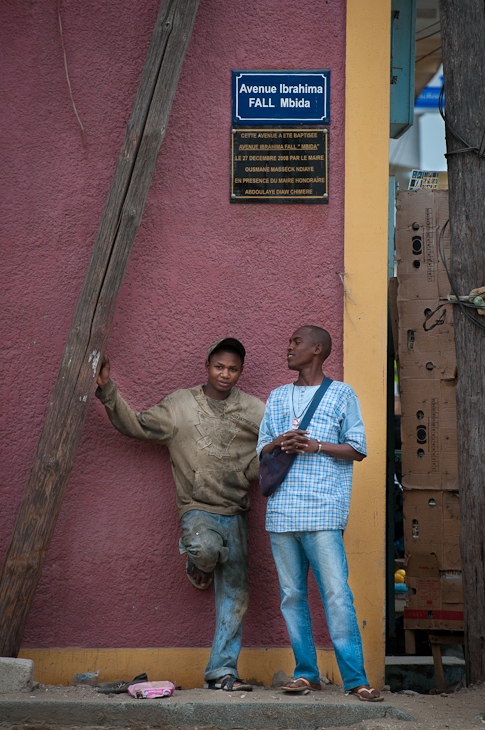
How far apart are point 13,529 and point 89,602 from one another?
0.62 meters

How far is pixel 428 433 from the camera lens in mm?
5707

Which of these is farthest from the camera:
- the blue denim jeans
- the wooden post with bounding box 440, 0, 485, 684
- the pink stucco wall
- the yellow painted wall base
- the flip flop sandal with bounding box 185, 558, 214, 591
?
the pink stucco wall

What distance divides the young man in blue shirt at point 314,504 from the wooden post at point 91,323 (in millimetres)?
990

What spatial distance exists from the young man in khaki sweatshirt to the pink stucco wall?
0.20m

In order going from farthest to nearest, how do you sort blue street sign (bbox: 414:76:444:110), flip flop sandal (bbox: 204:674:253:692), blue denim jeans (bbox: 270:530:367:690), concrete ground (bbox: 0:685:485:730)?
blue street sign (bbox: 414:76:444:110)
flip flop sandal (bbox: 204:674:253:692)
blue denim jeans (bbox: 270:530:367:690)
concrete ground (bbox: 0:685:485:730)

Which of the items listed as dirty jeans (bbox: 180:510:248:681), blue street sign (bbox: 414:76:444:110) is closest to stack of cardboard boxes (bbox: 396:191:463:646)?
dirty jeans (bbox: 180:510:248:681)

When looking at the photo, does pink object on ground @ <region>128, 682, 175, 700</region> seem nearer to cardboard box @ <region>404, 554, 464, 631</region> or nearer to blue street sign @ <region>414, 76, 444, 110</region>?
cardboard box @ <region>404, 554, 464, 631</region>

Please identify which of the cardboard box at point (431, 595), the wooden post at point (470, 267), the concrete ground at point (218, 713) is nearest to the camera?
the concrete ground at point (218, 713)

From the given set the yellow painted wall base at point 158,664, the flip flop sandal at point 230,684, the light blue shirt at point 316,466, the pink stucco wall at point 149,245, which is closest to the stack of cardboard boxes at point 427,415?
the pink stucco wall at point 149,245

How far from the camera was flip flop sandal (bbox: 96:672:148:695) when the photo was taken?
15.4 feet

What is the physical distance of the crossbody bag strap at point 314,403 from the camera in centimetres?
458

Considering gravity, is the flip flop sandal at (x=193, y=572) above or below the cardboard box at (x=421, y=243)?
below

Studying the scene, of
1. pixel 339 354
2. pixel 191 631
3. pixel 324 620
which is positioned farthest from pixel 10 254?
pixel 324 620

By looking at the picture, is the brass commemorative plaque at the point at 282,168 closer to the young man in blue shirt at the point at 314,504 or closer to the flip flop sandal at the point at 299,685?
the young man in blue shirt at the point at 314,504
